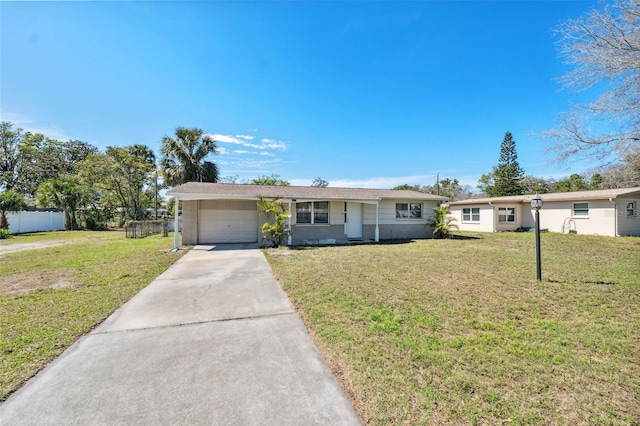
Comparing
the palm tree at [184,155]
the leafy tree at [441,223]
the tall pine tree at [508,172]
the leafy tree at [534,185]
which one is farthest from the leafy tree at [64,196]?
the leafy tree at [534,185]

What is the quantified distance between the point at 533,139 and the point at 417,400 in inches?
449

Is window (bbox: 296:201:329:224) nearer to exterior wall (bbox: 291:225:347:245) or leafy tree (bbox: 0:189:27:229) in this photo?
exterior wall (bbox: 291:225:347:245)

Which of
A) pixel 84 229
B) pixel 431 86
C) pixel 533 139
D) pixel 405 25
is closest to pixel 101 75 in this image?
pixel 405 25

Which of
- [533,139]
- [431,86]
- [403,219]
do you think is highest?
[431,86]

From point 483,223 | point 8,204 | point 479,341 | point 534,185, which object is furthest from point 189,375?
point 534,185

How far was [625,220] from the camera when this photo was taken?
15344 mm

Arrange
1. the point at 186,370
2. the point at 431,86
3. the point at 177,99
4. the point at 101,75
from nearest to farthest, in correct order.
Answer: the point at 186,370
the point at 101,75
the point at 177,99
the point at 431,86

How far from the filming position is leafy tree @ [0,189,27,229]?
671 inches

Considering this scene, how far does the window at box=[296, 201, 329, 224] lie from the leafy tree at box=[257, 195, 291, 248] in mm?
1434

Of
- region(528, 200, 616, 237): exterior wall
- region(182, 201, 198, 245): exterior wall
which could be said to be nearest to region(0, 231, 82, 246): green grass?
region(182, 201, 198, 245): exterior wall

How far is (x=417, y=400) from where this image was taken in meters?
2.23

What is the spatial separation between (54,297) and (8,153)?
37528 millimetres

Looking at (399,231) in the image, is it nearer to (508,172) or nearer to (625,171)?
(625,171)

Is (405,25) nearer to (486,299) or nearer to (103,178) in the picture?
(486,299)
